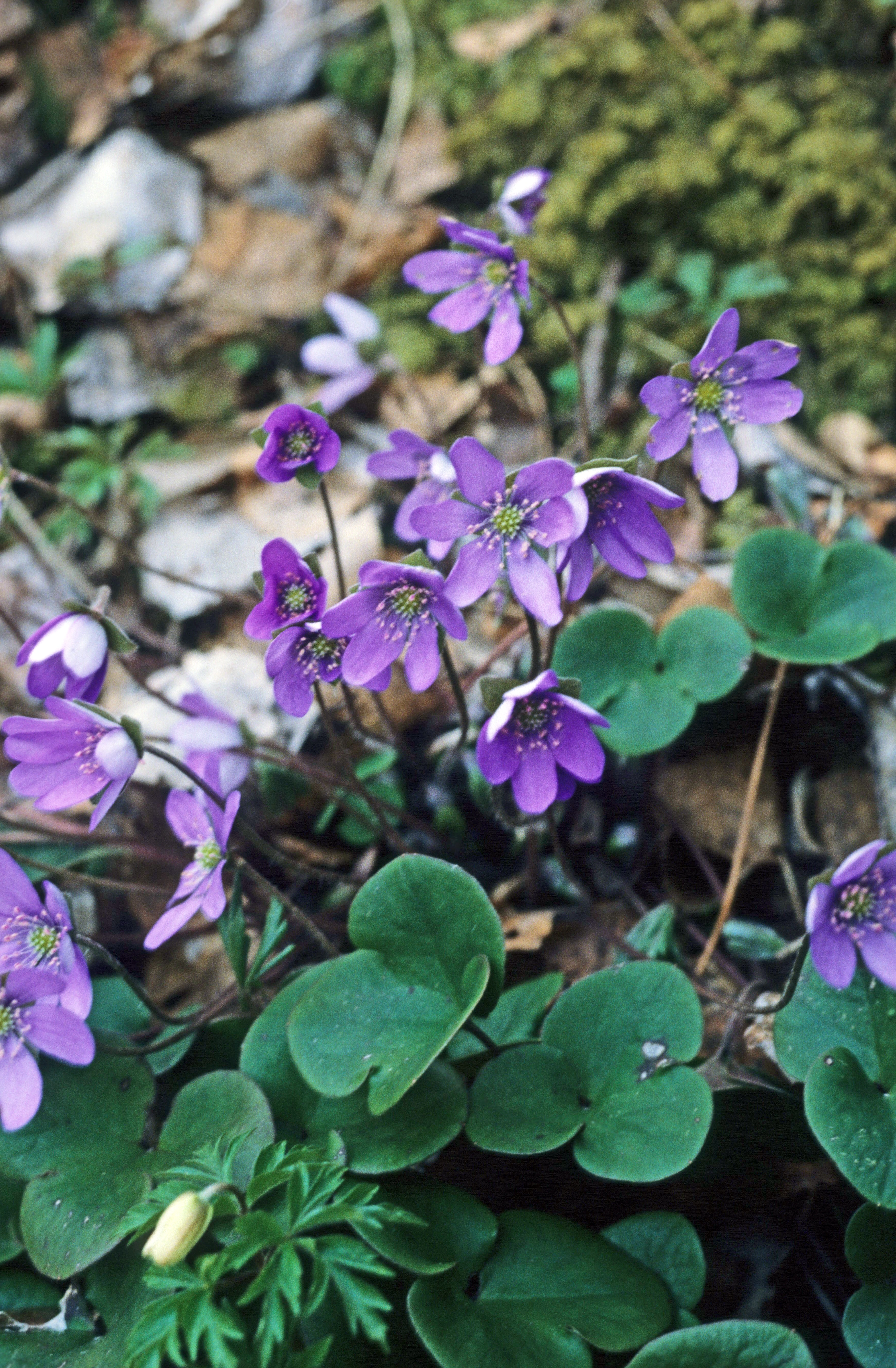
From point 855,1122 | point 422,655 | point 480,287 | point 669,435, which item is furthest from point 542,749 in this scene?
point 480,287

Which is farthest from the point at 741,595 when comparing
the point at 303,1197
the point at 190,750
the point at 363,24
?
the point at 363,24

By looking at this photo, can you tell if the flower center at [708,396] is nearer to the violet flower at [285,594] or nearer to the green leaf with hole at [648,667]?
the green leaf with hole at [648,667]

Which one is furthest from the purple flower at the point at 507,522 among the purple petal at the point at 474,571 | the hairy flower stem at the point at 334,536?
the hairy flower stem at the point at 334,536

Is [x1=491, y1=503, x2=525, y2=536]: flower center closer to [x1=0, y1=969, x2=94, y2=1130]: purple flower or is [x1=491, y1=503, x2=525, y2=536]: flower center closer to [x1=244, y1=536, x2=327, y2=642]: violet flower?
[x1=244, y1=536, x2=327, y2=642]: violet flower

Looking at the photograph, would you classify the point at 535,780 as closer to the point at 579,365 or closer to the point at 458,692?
the point at 458,692

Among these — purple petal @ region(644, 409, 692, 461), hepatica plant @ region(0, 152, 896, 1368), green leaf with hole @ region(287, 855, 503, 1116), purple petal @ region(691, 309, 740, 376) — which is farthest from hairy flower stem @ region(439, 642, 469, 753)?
purple petal @ region(691, 309, 740, 376)
